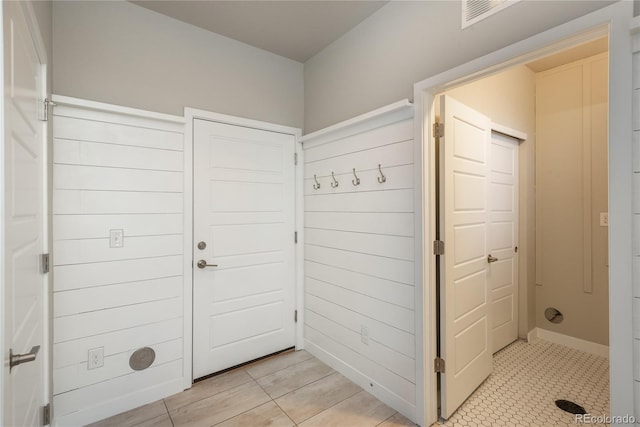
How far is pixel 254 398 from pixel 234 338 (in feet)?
1.75

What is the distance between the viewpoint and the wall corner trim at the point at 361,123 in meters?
1.85

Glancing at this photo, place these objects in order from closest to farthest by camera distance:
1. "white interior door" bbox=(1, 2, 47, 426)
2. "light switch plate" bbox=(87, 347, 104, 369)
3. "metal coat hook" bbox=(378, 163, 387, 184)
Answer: "white interior door" bbox=(1, 2, 47, 426) < "light switch plate" bbox=(87, 347, 104, 369) < "metal coat hook" bbox=(378, 163, 387, 184)

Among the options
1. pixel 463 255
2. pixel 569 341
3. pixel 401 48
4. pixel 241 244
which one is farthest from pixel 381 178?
pixel 569 341

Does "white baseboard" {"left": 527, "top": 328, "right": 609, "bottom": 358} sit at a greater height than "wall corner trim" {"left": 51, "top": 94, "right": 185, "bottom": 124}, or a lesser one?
lesser

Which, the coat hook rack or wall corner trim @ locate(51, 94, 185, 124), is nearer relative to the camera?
wall corner trim @ locate(51, 94, 185, 124)

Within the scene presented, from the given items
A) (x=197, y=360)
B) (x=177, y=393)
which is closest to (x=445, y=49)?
(x=197, y=360)

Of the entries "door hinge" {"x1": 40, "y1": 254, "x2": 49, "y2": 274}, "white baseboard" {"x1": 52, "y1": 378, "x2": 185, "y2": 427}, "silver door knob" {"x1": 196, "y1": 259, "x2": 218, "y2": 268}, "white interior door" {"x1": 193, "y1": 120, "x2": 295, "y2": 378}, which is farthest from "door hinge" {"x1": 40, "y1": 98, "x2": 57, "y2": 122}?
"white baseboard" {"x1": 52, "y1": 378, "x2": 185, "y2": 427}

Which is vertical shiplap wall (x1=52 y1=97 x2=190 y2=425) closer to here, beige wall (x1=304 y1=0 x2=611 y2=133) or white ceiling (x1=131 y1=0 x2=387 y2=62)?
white ceiling (x1=131 y1=0 x2=387 y2=62)

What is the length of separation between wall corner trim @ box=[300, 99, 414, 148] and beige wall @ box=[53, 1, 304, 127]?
13.8 inches

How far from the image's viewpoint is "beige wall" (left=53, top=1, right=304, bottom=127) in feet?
6.01

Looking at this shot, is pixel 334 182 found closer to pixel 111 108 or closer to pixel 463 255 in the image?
pixel 463 255

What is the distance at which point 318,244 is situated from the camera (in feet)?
8.71

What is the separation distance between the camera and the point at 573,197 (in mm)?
2818

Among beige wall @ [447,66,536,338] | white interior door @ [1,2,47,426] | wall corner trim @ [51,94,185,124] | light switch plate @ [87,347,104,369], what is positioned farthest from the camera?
beige wall @ [447,66,536,338]
